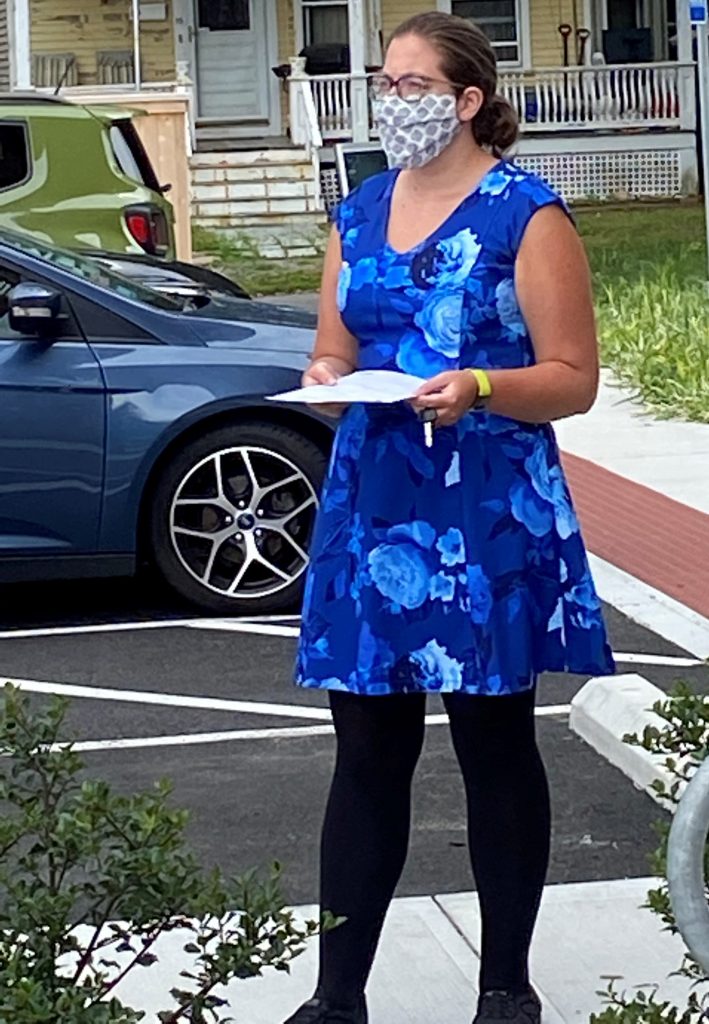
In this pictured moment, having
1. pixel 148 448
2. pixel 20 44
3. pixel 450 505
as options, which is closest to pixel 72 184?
pixel 148 448

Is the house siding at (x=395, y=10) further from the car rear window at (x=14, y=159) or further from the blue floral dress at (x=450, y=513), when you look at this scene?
the blue floral dress at (x=450, y=513)

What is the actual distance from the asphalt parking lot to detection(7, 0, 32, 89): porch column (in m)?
17.5

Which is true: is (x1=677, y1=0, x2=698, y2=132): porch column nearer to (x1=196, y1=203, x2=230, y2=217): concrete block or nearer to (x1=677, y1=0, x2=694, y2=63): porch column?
(x1=677, y1=0, x2=694, y2=63): porch column

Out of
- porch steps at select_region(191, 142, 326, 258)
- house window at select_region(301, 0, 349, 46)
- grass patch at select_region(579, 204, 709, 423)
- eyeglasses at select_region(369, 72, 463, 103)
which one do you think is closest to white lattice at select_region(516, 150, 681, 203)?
house window at select_region(301, 0, 349, 46)

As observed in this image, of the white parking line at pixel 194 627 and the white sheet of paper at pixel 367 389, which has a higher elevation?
the white sheet of paper at pixel 367 389

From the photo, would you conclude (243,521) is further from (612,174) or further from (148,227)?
(612,174)

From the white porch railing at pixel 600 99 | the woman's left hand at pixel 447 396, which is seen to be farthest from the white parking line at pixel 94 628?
the white porch railing at pixel 600 99

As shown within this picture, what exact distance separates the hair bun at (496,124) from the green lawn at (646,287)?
8569 mm

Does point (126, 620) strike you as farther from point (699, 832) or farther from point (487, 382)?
point (699, 832)

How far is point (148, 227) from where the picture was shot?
14.6 metres

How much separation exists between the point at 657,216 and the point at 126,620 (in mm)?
18341

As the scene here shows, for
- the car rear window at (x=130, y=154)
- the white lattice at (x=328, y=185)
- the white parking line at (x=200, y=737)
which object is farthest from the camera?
the white lattice at (x=328, y=185)

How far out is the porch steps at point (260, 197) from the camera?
80.8ft

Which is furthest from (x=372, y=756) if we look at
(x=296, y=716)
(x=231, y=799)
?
(x=296, y=716)
